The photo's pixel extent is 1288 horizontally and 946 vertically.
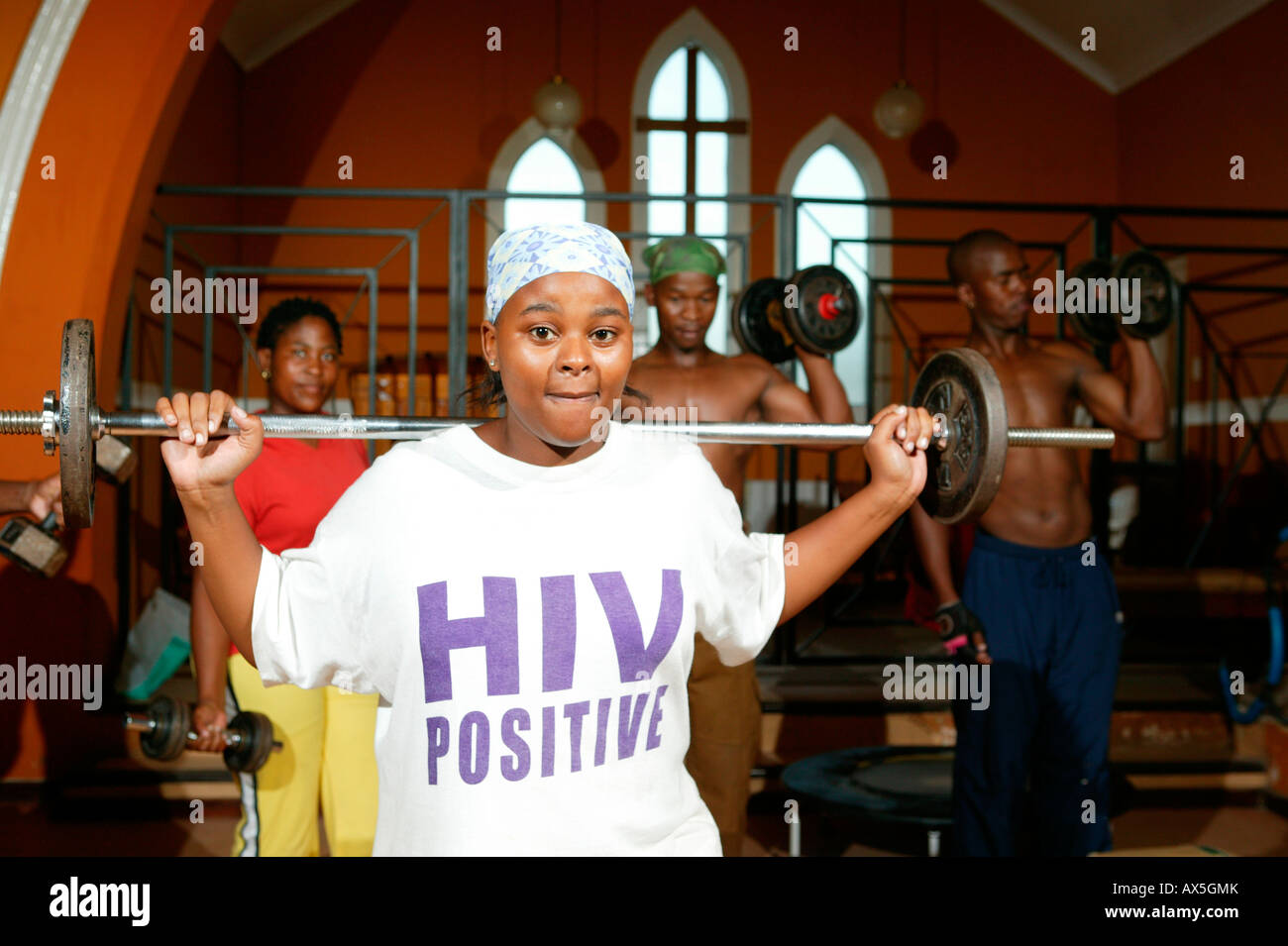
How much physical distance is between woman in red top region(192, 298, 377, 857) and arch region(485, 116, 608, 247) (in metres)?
5.99

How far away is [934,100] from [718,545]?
8.27 meters

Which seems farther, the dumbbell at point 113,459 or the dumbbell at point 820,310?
the dumbbell at point 820,310

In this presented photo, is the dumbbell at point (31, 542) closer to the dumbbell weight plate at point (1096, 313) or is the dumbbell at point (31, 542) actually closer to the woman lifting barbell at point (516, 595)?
the woman lifting barbell at point (516, 595)

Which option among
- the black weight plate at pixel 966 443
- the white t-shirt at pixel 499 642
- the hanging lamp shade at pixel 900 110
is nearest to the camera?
the white t-shirt at pixel 499 642

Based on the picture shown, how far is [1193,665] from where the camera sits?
208 inches

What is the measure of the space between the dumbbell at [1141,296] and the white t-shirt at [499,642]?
2.36m

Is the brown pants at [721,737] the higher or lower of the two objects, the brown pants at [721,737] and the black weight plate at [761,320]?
the lower

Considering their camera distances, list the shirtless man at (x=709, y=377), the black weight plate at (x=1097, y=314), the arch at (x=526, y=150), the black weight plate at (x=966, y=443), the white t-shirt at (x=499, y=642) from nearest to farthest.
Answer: the white t-shirt at (x=499, y=642) < the black weight plate at (x=966, y=443) < the shirtless man at (x=709, y=377) < the black weight plate at (x=1097, y=314) < the arch at (x=526, y=150)

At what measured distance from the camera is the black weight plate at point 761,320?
11.2 feet
